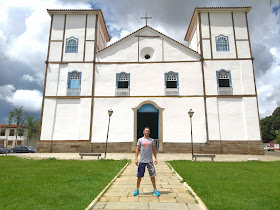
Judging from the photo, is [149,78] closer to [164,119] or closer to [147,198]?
[164,119]

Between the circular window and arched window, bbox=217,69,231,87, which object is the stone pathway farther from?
the circular window

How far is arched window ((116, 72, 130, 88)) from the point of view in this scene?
18.9 meters

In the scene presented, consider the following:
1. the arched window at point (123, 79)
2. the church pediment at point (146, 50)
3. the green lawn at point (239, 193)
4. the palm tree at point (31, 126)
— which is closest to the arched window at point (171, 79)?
the church pediment at point (146, 50)

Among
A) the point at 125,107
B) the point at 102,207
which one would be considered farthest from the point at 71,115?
the point at 102,207

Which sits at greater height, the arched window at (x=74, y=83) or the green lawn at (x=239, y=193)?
the arched window at (x=74, y=83)

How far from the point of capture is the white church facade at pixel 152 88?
17578 millimetres

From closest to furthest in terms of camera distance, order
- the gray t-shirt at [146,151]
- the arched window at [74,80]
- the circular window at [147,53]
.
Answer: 1. the gray t-shirt at [146,151]
2. the arched window at [74,80]
3. the circular window at [147,53]

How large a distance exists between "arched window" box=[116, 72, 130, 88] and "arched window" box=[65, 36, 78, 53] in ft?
15.7

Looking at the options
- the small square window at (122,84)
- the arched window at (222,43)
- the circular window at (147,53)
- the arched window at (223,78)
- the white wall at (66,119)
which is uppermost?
the arched window at (222,43)

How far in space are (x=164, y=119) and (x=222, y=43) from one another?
9031 mm

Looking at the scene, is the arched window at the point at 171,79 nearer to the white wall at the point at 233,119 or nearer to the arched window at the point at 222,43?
the white wall at the point at 233,119

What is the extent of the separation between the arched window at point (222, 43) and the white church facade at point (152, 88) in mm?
88

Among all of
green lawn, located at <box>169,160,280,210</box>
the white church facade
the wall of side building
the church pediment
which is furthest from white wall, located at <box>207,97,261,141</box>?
green lawn, located at <box>169,160,280,210</box>

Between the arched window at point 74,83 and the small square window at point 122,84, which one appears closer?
the arched window at point 74,83
